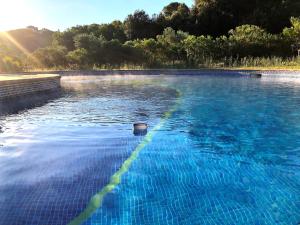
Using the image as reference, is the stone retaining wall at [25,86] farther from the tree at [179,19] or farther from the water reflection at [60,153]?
the tree at [179,19]

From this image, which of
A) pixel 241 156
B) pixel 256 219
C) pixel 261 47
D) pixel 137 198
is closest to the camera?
pixel 256 219

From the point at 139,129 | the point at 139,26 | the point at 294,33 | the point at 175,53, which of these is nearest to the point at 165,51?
the point at 175,53

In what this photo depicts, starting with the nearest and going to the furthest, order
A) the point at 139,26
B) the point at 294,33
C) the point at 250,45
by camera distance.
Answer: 1. the point at 294,33
2. the point at 250,45
3. the point at 139,26

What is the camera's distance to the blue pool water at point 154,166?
3889mm

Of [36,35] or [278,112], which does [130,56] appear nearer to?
[278,112]

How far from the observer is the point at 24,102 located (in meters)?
11.6

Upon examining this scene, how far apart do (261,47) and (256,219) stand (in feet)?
88.6

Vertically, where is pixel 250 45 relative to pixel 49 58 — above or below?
above

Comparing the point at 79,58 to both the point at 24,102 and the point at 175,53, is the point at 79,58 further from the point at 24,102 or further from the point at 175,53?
the point at 24,102

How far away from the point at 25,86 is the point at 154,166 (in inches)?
333

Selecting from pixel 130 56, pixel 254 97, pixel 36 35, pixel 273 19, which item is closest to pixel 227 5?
pixel 273 19

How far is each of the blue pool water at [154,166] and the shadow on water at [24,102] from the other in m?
0.78

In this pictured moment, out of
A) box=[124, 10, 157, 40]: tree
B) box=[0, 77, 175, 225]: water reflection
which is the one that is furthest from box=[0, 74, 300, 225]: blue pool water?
box=[124, 10, 157, 40]: tree

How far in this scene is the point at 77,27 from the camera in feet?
138
